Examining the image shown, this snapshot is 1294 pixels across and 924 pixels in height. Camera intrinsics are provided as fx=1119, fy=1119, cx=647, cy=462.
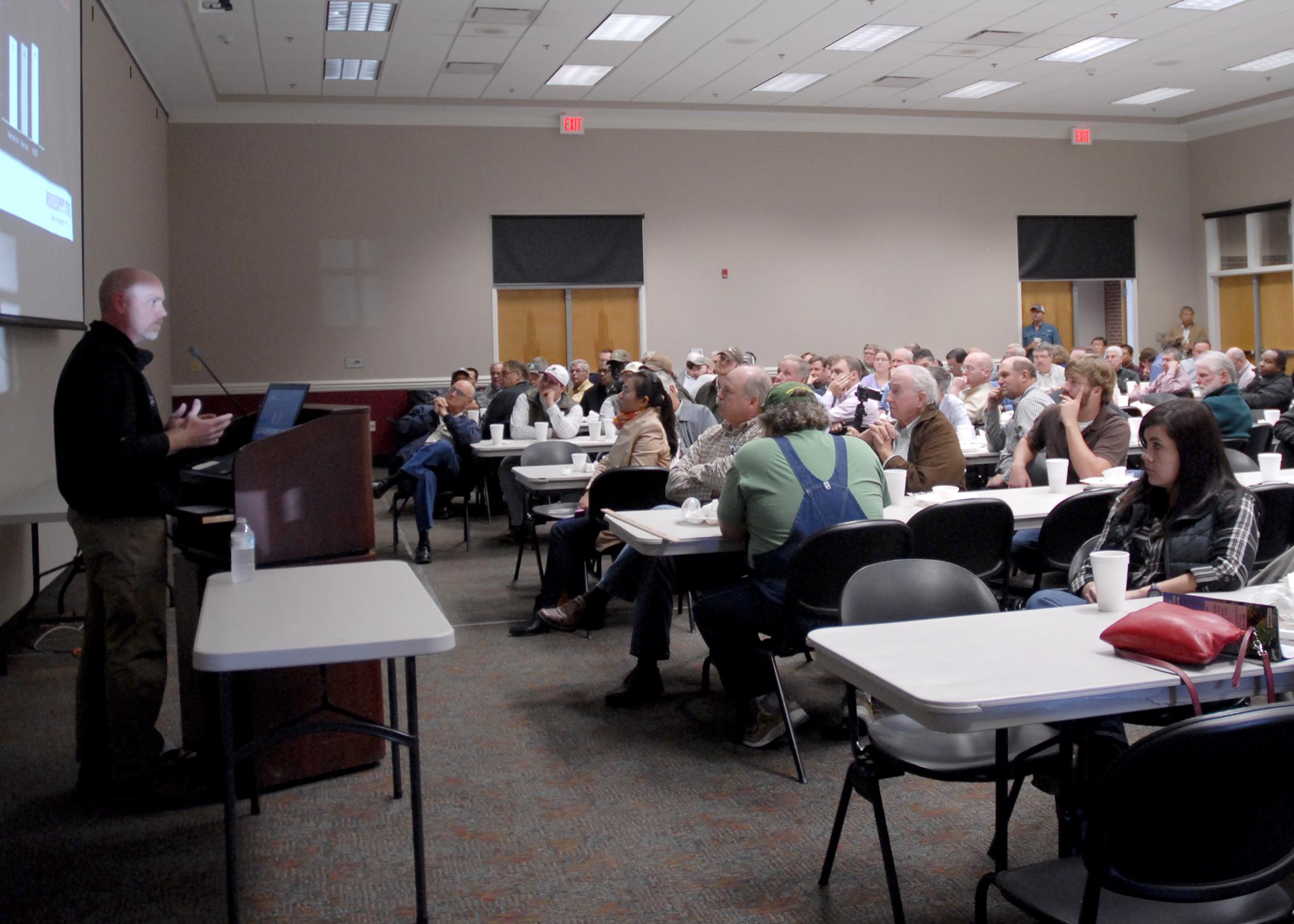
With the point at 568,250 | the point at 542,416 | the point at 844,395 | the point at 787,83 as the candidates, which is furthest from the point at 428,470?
the point at 787,83

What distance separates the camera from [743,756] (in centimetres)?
367

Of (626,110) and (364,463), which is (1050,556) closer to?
(364,463)

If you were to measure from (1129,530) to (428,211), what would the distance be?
1141 cm

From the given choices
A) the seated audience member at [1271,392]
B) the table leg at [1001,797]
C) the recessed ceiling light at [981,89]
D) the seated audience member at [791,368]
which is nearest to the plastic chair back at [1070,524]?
the table leg at [1001,797]

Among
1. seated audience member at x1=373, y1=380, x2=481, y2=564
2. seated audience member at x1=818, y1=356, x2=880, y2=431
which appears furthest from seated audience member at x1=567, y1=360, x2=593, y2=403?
seated audience member at x1=818, y1=356, x2=880, y2=431

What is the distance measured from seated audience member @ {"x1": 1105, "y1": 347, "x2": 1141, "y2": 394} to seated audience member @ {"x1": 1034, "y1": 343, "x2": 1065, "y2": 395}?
1025 millimetres

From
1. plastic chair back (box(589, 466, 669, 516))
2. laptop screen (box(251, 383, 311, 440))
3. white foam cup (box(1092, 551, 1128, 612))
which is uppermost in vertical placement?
laptop screen (box(251, 383, 311, 440))

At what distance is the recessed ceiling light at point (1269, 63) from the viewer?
39.2 feet

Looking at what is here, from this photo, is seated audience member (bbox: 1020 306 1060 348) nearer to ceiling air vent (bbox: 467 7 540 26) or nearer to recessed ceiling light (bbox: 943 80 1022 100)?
recessed ceiling light (bbox: 943 80 1022 100)

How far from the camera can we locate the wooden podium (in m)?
3.24

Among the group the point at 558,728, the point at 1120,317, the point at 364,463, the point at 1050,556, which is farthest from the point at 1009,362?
the point at 1120,317

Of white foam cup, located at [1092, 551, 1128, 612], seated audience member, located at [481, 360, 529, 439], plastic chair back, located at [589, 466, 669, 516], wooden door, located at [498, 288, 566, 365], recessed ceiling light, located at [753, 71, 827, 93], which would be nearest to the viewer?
white foam cup, located at [1092, 551, 1128, 612]

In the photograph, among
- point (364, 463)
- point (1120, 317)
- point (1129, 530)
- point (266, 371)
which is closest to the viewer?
point (1129, 530)

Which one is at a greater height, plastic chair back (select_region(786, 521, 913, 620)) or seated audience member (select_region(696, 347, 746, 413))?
seated audience member (select_region(696, 347, 746, 413))
